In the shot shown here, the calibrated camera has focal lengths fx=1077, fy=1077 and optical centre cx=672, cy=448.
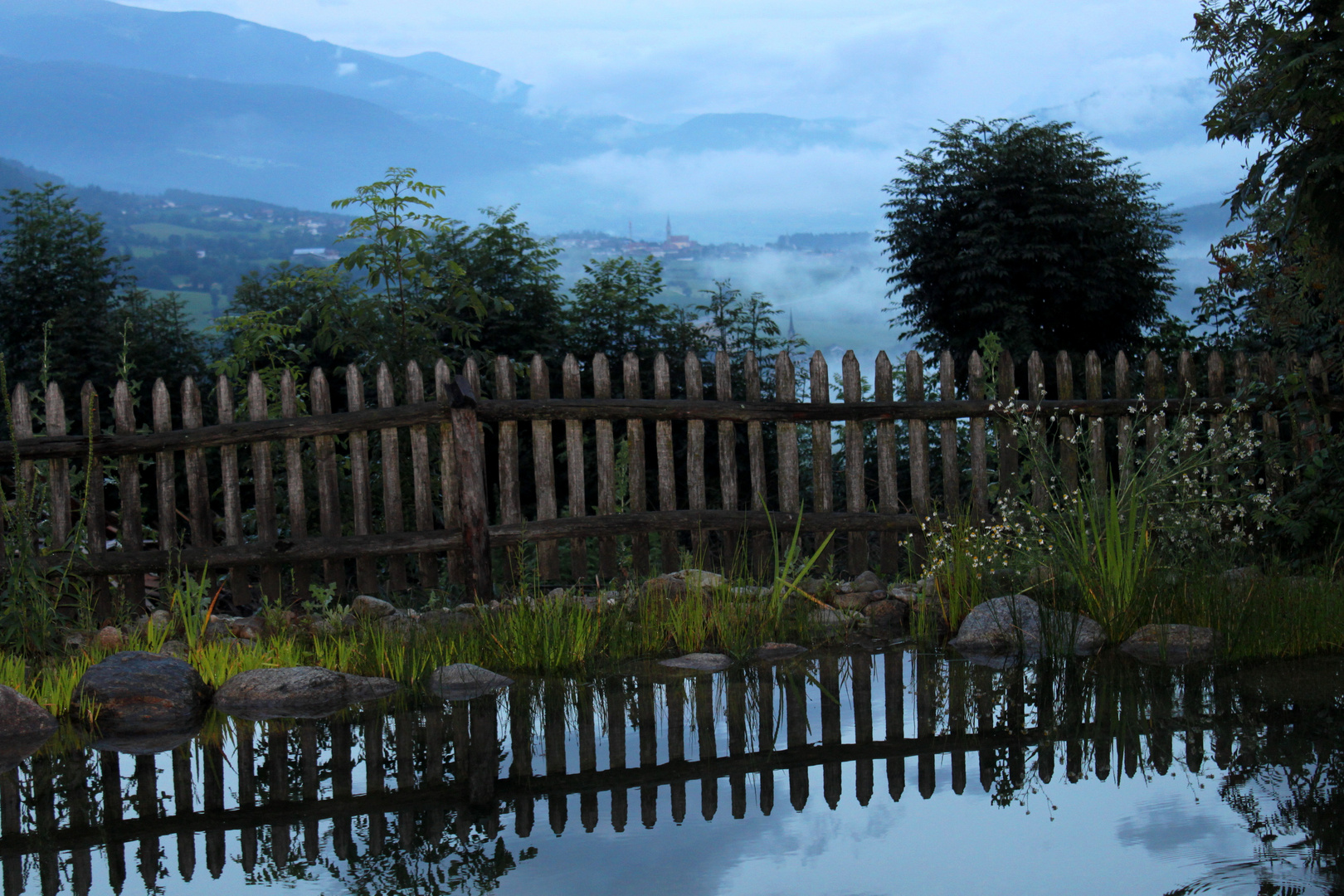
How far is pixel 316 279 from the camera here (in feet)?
25.0

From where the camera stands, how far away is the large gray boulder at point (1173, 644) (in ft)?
14.8

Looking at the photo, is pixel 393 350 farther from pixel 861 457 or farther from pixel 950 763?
pixel 950 763

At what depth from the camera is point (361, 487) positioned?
21.3 ft

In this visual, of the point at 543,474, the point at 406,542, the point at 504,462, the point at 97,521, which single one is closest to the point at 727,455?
the point at 543,474

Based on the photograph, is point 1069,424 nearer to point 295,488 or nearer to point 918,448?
point 918,448

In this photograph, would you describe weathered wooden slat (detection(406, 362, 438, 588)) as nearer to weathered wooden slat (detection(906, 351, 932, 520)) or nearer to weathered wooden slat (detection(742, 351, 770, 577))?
weathered wooden slat (detection(742, 351, 770, 577))

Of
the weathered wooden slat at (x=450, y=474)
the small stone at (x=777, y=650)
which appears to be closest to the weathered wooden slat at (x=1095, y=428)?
the small stone at (x=777, y=650)

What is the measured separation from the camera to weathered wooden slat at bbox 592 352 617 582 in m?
6.48

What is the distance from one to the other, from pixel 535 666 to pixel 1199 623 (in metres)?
2.94

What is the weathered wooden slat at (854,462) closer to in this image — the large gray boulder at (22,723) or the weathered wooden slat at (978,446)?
the weathered wooden slat at (978,446)

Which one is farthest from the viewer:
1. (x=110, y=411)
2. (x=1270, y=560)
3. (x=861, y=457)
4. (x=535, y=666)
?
(x=110, y=411)

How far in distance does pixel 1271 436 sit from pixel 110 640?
Result: 6.76 metres

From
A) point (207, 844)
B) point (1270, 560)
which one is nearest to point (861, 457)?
point (1270, 560)

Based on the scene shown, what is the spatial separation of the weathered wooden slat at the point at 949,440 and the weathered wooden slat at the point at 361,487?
354 cm
